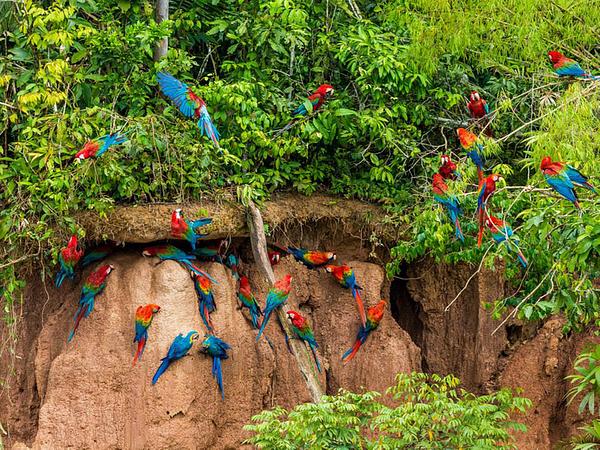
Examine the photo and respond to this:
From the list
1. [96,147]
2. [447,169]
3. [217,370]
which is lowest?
[217,370]

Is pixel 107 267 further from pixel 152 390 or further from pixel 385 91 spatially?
pixel 385 91

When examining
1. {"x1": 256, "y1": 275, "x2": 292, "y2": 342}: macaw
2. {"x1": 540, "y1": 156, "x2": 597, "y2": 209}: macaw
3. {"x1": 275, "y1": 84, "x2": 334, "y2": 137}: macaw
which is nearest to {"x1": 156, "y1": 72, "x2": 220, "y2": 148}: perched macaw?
{"x1": 275, "y1": 84, "x2": 334, "y2": 137}: macaw

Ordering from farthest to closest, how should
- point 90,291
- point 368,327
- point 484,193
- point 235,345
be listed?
point 368,327
point 235,345
point 90,291
point 484,193

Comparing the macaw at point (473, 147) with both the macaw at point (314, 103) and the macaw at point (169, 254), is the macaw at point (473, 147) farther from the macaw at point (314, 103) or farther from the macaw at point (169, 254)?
the macaw at point (169, 254)

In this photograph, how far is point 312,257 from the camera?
8.73 meters

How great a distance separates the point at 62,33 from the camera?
7.64 m

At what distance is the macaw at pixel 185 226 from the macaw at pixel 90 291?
→ 0.55 metres

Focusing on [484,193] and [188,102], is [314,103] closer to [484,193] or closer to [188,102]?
[188,102]

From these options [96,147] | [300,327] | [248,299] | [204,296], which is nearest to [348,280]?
[300,327]

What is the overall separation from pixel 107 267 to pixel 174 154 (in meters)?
0.88

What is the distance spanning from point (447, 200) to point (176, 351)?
79.8 inches

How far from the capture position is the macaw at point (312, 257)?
28.7 feet

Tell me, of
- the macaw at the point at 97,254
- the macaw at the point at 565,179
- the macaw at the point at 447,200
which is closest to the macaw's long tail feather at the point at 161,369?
the macaw at the point at 97,254

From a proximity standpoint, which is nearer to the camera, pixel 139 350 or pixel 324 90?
pixel 139 350
